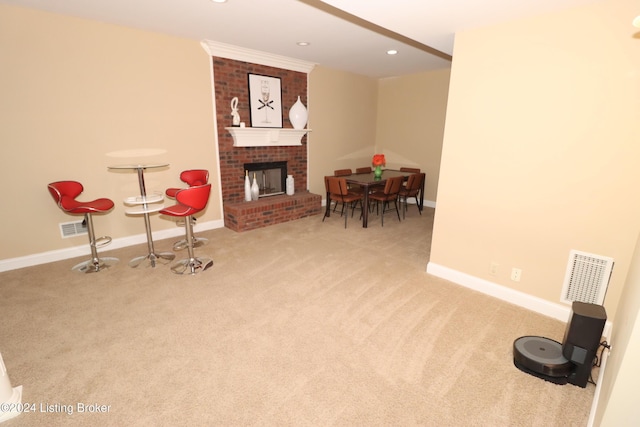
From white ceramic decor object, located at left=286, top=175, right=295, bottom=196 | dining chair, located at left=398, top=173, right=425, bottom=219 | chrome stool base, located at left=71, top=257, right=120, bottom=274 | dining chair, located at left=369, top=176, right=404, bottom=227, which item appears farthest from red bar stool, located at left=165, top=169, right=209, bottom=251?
dining chair, located at left=398, top=173, right=425, bottom=219

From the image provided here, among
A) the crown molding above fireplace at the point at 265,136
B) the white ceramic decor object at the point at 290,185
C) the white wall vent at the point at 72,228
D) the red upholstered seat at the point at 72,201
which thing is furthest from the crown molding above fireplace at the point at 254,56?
the white wall vent at the point at 72,228

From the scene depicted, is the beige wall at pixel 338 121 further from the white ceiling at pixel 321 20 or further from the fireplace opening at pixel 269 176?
the white ceiling at pixel 321 20

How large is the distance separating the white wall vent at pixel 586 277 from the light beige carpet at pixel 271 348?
0.28 m

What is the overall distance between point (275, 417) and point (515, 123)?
2.72 metres

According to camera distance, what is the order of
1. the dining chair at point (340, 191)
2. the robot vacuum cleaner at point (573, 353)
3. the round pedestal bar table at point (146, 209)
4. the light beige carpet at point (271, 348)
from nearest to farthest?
the light beige carpet at point (271, 348) → the robot vacuum cleaner at point (573, 353) → the round pedestal bar table at point (146, 209) → the dining chair at point (340, 191)

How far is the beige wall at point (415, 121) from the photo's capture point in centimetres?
587

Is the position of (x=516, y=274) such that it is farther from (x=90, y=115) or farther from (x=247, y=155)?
(x=90, y=115)

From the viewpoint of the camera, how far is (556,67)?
7.38 ft

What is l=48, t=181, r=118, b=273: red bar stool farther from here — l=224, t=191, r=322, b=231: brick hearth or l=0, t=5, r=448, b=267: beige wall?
l=224, t=191, r=322, b=231: brick hearth

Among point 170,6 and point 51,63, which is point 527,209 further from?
point 51,63

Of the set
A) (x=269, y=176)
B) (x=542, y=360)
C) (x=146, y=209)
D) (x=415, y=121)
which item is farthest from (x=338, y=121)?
(x=542, y=360)

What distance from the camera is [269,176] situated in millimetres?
5355

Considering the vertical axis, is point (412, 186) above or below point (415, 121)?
below

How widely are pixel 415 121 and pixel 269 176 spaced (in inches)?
127
